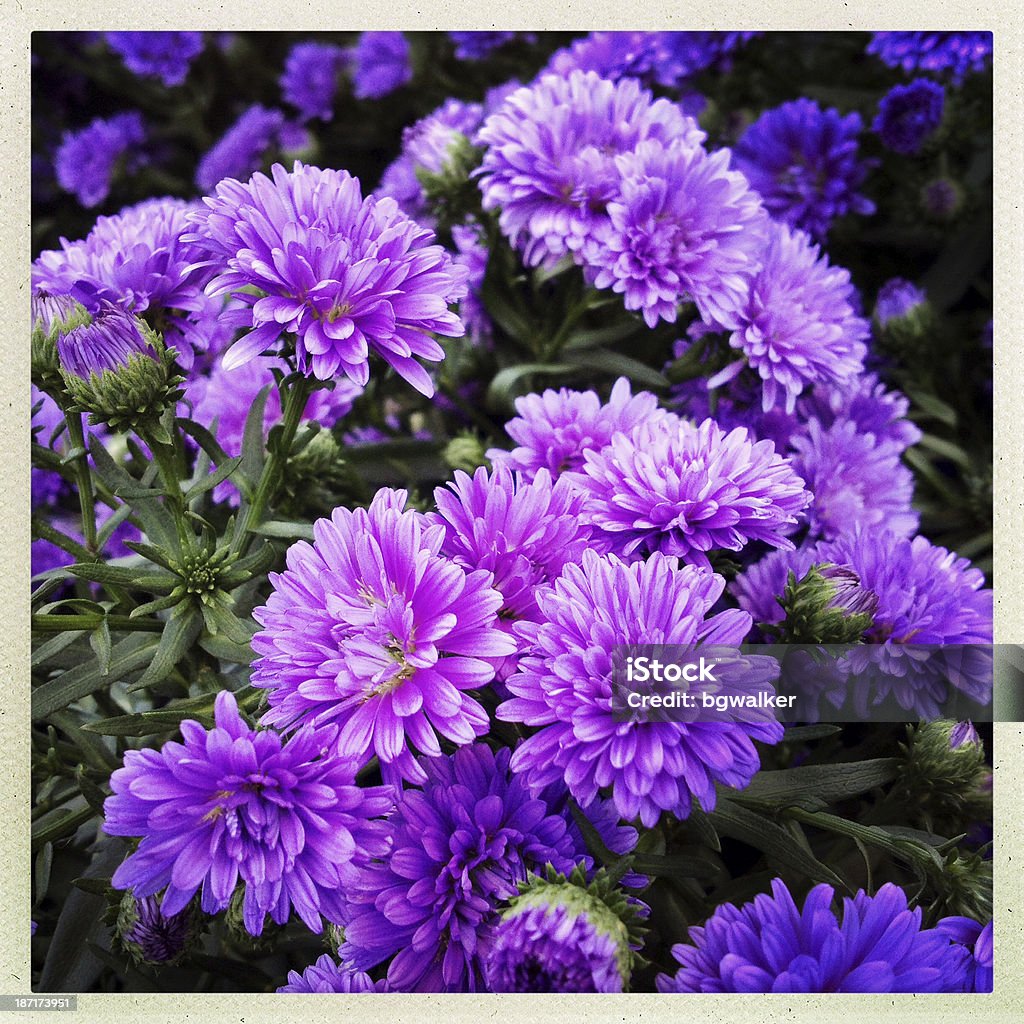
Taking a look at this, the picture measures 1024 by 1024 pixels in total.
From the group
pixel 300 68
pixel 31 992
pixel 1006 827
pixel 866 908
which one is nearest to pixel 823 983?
pixel 866 908

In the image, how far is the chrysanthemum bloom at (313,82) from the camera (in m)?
0.94

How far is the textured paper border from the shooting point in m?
0.60

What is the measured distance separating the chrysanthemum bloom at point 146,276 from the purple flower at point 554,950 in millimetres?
415

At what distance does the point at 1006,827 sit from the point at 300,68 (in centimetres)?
89

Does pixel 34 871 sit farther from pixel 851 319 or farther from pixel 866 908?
pixel 851 319

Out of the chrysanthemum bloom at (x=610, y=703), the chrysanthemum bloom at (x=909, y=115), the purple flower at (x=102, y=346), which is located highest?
the chrysanthemum bloom at (x=909, y=115)

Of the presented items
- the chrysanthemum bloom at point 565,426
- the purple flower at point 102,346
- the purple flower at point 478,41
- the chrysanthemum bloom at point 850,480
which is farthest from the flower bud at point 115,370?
the chrysanthemum bloom at point 850,480

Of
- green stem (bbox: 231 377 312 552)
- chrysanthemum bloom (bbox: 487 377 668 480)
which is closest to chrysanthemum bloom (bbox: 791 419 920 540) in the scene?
chrysanthemum bloom (bbox: 487 377 668 480)

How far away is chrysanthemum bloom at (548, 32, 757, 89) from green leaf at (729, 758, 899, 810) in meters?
0.53

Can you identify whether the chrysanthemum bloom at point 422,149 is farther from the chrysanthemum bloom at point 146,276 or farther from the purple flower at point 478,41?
the chrysanthemum bloom at point 146,276

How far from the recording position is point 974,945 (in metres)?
0.61

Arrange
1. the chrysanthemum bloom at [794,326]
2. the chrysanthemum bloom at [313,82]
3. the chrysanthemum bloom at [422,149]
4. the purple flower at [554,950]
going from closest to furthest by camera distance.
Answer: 1. the purple flower at [554,950]
2. the chrysanthemum bloom at [794,326]
3. the chrysanthemum bloom at [422,149]
4. the chrysanthemum bloom at [313,82]

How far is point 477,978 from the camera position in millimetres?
587

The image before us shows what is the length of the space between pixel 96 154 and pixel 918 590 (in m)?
0.83
